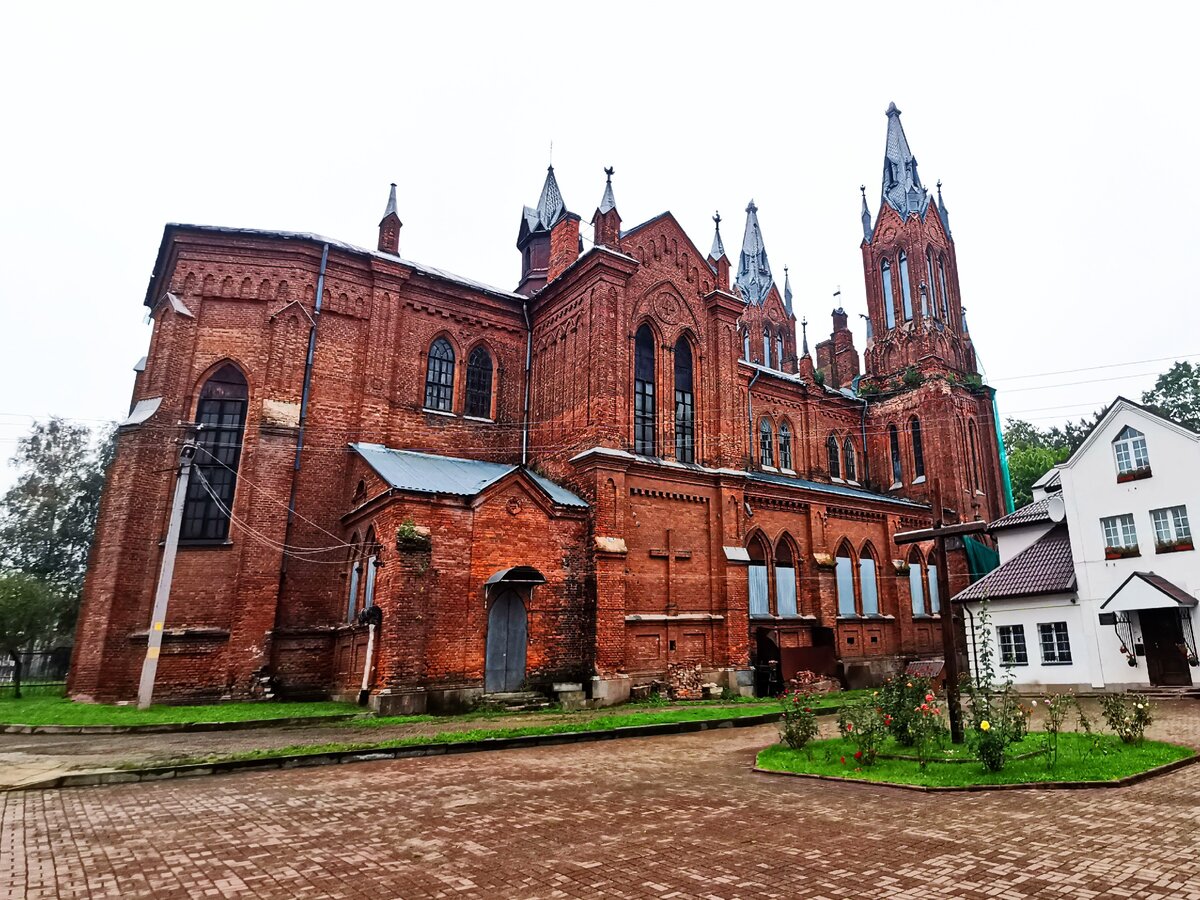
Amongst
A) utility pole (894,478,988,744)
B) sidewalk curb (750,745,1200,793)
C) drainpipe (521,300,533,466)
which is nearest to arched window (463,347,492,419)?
drainpipe (521,300,533,466)

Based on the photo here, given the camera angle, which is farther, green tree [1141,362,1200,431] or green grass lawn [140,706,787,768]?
green tree [1141,362,1200,431]

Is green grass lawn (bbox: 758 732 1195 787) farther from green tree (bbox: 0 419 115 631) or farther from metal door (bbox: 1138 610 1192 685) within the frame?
green tree (bbox: 0 419 115 631)

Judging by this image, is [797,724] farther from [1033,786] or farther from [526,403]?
[526,403]

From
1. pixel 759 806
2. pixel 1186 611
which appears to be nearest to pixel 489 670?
pixel 759 806

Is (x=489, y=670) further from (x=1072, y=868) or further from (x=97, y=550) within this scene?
(x=1072, y=868)

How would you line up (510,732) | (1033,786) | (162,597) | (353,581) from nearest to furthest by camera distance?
(1033,786) → (510,732) → (162,597) → (353,581)

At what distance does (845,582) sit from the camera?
28.3 metres

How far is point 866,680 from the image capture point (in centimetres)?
2691

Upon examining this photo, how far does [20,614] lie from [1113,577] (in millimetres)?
36695

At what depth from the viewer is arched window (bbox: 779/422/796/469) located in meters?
33.0

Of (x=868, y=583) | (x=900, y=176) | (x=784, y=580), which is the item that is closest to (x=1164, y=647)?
(x=868, y=583)

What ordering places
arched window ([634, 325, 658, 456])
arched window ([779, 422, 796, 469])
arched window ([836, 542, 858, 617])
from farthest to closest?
arched window ([779, 422, 796, 469]) → arched window ([836, 542, 858, 617]) → arched window ([634, 325, 658, 456])

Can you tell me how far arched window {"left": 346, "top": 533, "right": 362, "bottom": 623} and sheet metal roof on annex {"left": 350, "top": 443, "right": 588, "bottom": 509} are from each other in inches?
95.1

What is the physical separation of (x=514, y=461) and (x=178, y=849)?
19.1 metres
